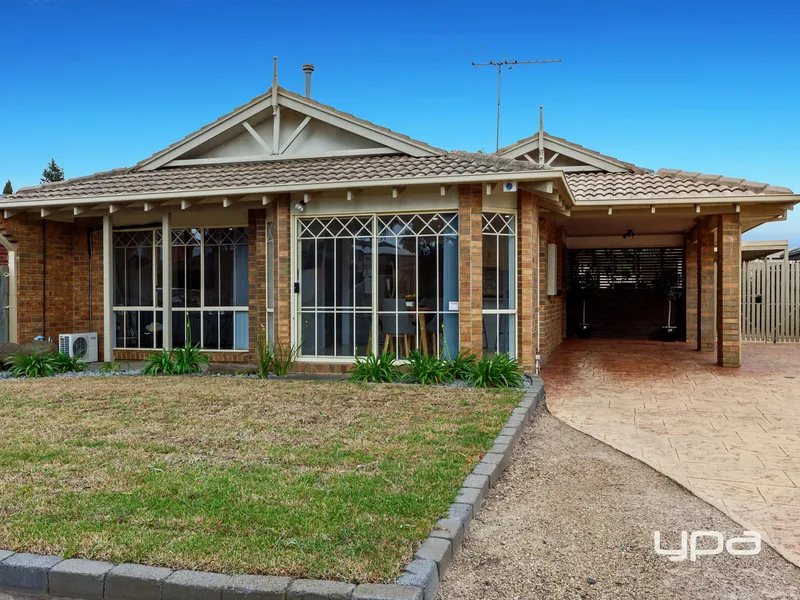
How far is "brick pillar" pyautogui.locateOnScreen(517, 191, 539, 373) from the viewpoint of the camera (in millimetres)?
9383

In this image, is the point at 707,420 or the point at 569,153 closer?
the point at 707,420

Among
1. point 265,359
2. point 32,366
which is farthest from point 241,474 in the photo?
point 32,366

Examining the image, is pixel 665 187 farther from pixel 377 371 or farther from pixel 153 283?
pixel 153 283

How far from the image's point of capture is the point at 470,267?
30.1 feet

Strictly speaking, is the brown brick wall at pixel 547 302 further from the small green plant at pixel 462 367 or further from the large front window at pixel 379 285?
the large front window at pixel 379 285

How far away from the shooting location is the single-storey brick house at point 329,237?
941cm

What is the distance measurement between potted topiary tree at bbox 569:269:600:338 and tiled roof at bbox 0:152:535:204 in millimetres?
8920

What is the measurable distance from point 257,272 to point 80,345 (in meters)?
3.54

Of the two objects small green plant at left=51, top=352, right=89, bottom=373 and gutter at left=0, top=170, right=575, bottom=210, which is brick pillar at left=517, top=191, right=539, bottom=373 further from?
small green plant at left=51, top=352, right=89, bottom=373

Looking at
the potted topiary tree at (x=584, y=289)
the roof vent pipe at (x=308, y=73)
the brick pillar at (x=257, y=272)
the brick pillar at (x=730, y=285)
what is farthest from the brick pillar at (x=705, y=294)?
the brick pillar at (x=257, y=272)

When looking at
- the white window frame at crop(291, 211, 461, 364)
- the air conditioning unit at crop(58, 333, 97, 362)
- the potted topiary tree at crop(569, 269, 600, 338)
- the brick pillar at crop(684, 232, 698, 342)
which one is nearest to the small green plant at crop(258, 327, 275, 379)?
the white window frame at crop(291, 211, 461, 364)

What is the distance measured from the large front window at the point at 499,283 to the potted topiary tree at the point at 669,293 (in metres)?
8.43

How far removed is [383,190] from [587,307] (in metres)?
10.6

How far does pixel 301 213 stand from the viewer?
991 centimetres
